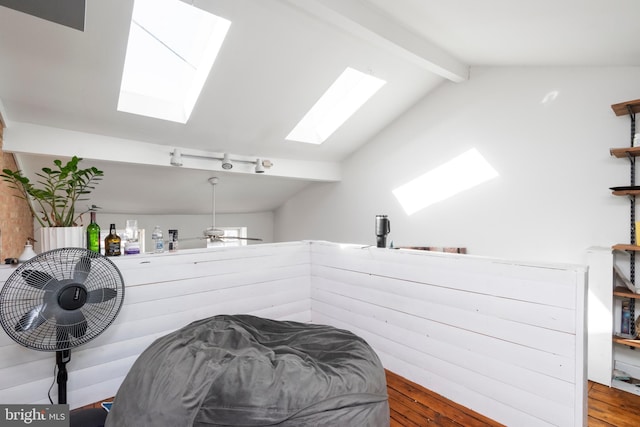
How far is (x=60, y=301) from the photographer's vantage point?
1.40m

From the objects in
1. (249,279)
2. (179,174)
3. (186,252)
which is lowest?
(249,279)

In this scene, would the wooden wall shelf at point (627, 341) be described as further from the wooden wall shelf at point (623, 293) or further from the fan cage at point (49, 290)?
the fan cage at point (49, 290)

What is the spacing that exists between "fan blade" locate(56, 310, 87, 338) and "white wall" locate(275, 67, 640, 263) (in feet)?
11.5

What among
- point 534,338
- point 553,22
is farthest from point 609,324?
point 553,22

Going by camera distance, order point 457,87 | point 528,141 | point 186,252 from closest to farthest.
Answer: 1. point 186,252
2. point 528,141
3. point 457,87

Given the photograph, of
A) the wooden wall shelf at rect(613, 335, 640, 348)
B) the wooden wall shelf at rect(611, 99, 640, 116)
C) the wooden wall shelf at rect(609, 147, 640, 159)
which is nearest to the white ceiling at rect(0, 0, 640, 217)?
the wooden wall shelf at rect(611, 99, 640, 116)

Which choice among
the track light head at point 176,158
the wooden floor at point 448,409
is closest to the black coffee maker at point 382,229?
the wooden floor at point 448,409

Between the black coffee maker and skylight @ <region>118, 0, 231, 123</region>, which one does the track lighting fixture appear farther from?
the black coffee maker

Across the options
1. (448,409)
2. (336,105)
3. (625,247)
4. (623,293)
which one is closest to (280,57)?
(336,105)

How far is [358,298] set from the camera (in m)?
2.50

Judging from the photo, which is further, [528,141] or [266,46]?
[528,141]

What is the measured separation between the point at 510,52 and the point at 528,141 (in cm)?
85

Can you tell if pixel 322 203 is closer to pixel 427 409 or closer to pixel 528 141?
pixel 528 141

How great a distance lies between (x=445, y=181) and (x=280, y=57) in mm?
2320
